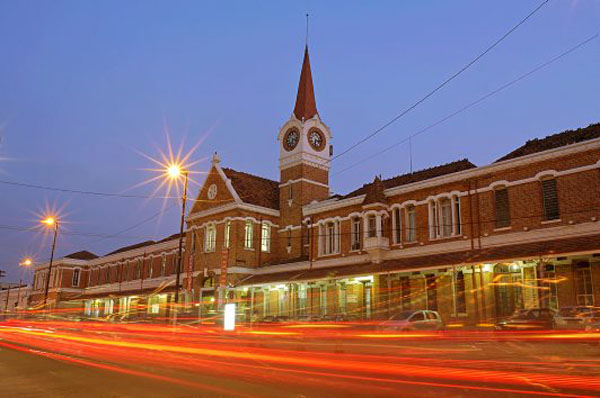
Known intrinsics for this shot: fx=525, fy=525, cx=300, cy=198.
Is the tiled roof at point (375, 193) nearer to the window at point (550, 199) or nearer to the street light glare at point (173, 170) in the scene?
the window at point (550, 199)

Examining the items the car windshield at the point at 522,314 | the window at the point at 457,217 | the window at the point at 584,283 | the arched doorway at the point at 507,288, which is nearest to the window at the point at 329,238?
the window at the point at 457,217

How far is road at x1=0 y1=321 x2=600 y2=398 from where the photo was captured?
10531 millimetres

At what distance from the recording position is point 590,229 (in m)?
25.6

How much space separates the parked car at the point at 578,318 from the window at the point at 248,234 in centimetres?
2692

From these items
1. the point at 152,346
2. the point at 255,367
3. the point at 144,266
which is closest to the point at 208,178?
the point at 144,266

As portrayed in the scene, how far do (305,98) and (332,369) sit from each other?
1439 inches

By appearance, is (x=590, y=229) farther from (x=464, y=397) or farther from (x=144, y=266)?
(x=144, y=266)

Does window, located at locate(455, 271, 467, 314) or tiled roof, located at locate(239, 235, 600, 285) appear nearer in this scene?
tiled roof, located at locate(239, 235, 600, 285)

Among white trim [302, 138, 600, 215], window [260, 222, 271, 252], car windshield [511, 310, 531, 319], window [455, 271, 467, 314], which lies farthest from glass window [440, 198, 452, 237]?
window [260, 222, 271, 252]

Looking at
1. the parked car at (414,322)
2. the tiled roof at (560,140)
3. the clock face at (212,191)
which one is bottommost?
the parked car at (414,322)

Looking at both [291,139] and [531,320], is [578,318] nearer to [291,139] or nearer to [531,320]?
[531,320]

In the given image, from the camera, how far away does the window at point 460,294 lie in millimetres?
30078

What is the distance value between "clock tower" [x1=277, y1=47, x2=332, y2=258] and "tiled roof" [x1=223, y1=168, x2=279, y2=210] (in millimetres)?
1896

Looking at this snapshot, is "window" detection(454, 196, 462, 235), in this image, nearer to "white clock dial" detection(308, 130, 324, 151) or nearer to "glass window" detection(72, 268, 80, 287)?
"white clock dial" detection(308, 130, 324, 151)
